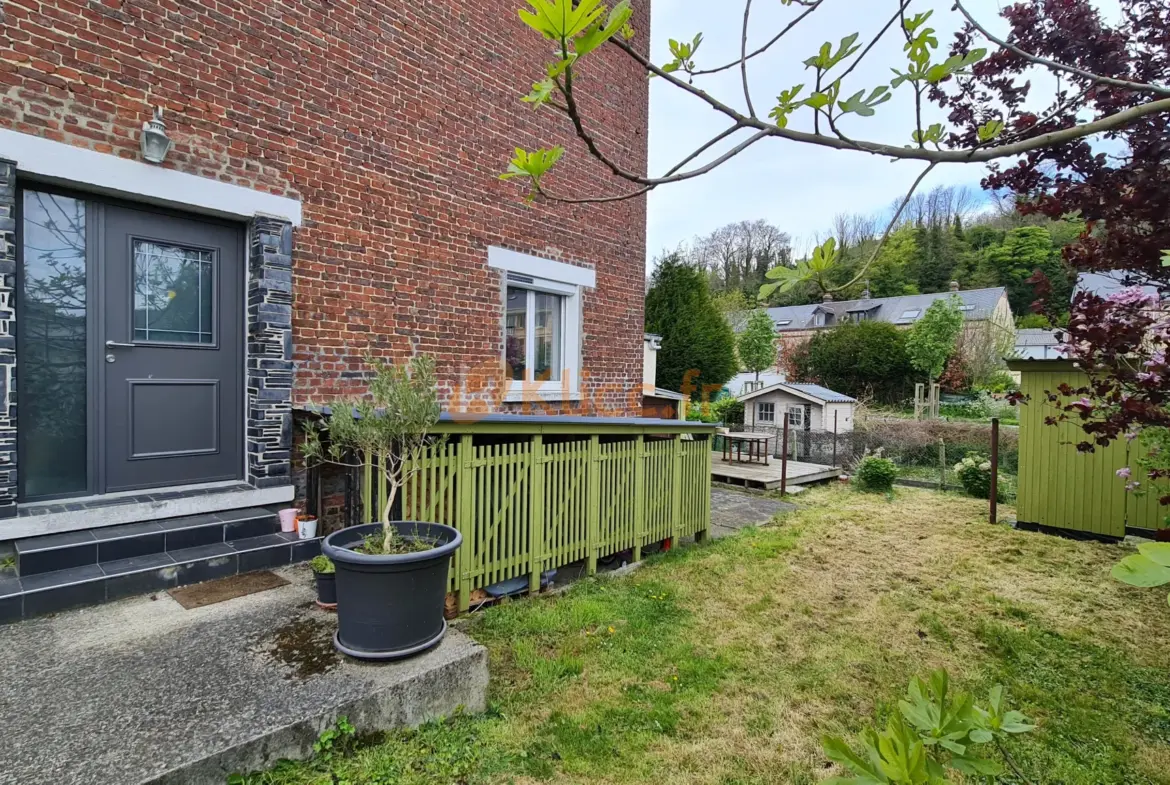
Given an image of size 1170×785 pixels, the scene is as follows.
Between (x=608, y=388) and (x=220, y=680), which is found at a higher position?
(x=608, y=388)

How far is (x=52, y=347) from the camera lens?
3678 mm

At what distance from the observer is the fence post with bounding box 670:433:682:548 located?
19.3ft

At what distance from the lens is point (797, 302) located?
38.3 metres

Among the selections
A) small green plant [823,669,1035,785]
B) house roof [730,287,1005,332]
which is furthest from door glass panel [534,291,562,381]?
house roof [730,287,1005,332]

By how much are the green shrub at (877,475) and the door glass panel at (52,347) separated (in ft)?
33.7

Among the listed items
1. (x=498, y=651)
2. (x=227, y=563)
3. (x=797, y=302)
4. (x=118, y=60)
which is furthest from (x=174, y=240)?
(x=797, y=302)

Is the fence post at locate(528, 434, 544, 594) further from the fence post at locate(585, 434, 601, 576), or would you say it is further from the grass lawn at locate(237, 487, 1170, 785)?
the fence post at locate(585, 434, 601, 576)

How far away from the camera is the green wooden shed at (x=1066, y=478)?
6473mm

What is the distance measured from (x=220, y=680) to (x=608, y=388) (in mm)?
5642

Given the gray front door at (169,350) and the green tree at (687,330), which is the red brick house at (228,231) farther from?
the green tree at (687,330)

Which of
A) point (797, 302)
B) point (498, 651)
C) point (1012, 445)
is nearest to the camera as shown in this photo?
point (498, 651)

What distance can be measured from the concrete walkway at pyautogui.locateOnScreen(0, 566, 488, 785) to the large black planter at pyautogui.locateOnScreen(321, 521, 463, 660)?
78 millimetres

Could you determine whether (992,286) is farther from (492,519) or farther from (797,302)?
(492,519)

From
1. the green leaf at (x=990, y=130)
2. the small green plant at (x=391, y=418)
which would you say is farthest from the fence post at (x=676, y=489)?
the green leaf at (x=990, y=130)
